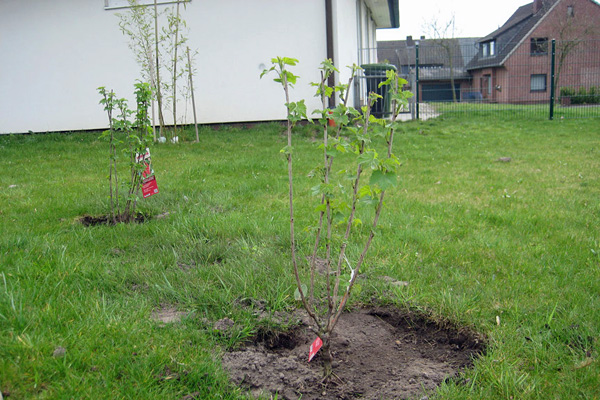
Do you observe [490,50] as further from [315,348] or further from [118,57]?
[315,348]

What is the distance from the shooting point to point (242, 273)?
9.46 ft

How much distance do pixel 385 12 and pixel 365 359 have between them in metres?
17.9

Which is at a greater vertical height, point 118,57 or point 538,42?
point 538,42

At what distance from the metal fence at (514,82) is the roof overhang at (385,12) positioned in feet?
4.76

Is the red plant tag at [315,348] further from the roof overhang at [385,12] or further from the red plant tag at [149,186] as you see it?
the roof overhang at [385,12]

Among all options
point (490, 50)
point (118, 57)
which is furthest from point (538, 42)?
point (118, 57)

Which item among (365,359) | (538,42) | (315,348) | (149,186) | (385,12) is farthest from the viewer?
(538,42)

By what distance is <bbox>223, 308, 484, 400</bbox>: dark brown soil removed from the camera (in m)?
2.00

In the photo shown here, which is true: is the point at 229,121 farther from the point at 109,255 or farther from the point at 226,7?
the point at 109,255

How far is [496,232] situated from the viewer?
12.5ft

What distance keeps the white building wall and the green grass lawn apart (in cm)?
514

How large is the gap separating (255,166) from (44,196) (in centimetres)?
258

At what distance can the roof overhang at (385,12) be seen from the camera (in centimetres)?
1622

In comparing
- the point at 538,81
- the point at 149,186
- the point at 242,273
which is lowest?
the point at 242,273
